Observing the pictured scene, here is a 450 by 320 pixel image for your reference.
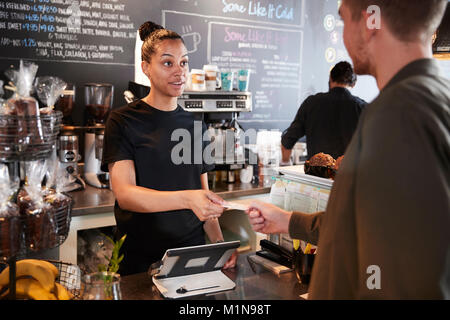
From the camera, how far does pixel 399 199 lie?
2.64 ft

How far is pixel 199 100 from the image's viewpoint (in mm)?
3252

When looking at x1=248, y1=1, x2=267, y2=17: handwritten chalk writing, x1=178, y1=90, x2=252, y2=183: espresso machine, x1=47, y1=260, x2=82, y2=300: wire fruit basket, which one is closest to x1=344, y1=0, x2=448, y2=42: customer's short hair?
x1=47, y1=260, x2=82, y2=300: wire fruit basket

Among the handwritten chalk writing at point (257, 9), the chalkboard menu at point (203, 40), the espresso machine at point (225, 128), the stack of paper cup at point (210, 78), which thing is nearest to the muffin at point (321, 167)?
the espresso machine at point (225, 128)

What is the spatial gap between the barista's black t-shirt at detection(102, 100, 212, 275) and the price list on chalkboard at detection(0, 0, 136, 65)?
4.93 ft

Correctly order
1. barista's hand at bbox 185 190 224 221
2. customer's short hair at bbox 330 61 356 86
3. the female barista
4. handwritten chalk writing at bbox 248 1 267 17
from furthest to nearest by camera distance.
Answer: handwritten chalk writing at bbox 248 1 267 17 < customer's short hair at bbox 330 61 356 86 < the female barista < barista's hand at bbox 185 190 224 221

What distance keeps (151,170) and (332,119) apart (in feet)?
6.27

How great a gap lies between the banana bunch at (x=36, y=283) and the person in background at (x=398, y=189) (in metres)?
0.83

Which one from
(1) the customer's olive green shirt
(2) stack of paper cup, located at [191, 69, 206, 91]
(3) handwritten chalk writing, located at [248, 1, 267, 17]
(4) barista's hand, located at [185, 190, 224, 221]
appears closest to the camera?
(1) the customer's olive green shirt

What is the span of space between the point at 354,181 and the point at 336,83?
276 cm

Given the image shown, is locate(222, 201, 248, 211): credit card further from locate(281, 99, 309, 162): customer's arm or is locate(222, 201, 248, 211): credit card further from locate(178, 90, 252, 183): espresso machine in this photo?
locate(281, 99, 309, 162): customer's arm

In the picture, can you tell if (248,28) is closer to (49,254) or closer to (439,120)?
(49,254)

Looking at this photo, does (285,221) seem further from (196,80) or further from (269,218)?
(196,80)

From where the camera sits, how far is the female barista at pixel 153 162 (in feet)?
6.25

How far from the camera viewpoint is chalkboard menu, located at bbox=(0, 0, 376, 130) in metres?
3.10
